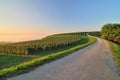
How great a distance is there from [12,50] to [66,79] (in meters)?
29.4

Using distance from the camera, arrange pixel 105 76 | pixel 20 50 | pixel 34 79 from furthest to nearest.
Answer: pixel 20 50
pixel 105 76
pixel 34 79

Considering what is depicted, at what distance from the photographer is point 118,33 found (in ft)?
185

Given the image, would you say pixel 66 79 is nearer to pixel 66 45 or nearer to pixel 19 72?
pixel 19 72

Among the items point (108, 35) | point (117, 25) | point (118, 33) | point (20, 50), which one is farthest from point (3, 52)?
point (117, 25)

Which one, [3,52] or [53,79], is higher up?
[53,79]

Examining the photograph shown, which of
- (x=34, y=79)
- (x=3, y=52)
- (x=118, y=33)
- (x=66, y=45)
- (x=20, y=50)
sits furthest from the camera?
(x=118, y=33)

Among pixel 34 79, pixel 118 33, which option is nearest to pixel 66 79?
pixel 34 79

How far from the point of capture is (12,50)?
3569cm

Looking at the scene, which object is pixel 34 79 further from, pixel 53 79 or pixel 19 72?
pixel 19 72

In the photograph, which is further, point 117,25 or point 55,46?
point 117,25

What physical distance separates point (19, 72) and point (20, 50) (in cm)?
2491

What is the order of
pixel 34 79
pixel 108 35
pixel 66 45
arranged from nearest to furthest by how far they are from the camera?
pixel 34 79 → pixel 66 45 → pixel 108 35

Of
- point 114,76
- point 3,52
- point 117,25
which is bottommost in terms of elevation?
point 3,52

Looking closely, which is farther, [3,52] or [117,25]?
[117,25]
